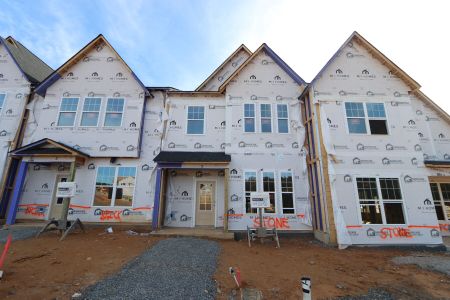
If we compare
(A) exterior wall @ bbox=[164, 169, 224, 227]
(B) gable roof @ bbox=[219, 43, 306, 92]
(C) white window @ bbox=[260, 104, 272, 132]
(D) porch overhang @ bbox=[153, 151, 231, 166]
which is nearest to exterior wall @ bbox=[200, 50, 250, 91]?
(B) gable roof @ bbox=[219, 43, 306, 92]

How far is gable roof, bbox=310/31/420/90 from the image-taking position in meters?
11.1

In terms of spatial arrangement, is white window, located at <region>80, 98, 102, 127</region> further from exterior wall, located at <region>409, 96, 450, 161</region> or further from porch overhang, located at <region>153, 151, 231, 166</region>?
exterior wall, located at <region>409, 96, 450, 161</region>

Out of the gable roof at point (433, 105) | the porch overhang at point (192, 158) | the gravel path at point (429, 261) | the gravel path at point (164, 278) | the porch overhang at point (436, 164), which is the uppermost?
the gable roof at point (433, 105)

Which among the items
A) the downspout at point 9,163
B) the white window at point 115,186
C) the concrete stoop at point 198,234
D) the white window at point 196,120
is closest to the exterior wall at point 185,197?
the concrete stoop at point 198,234

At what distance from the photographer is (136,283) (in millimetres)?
4953

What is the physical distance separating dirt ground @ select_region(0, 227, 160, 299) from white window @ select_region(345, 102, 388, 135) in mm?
10952

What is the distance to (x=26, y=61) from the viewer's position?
1471 cm

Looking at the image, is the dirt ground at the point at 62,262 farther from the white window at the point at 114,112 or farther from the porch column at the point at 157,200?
the white window at the point at 114,112

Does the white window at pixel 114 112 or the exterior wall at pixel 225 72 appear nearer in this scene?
the white window at pixel 114 112

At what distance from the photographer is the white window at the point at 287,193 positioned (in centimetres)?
1109

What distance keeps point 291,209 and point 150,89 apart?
10.9m

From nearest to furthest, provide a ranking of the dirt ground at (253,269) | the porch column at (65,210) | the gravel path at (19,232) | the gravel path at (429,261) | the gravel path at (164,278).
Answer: the gravel path at (164,278)
the dirt ground at (253,269)
the gravel path at (429,261)
the gravel path at (19,232)
the porch column at (65,210)

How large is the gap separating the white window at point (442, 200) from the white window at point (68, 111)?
2135 cm

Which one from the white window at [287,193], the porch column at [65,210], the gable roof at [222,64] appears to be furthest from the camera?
the gable roof at [222,64]
